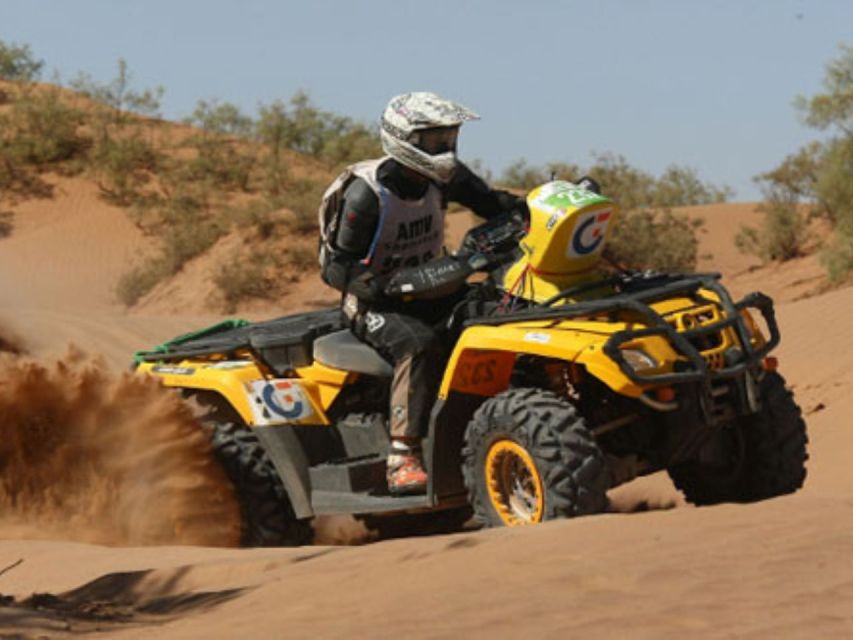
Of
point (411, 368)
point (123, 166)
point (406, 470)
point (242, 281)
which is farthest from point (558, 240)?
point (123, 166)

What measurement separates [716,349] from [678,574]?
79.8 inches

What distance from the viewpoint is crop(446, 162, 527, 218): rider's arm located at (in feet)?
28.0

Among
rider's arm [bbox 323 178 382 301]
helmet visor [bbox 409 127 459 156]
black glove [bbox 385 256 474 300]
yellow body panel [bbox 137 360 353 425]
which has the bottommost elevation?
yellow body panel [bbox 137 360 353 425]

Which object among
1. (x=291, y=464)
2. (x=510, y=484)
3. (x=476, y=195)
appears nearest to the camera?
(x=510, y=484)

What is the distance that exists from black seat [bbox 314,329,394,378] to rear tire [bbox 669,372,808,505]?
1761 millimetres

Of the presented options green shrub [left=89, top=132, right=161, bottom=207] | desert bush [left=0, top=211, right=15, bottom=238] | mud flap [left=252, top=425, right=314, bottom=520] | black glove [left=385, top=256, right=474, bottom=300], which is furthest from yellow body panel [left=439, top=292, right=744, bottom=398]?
green shrub [left=89, top=132, right=161, bottom=207]

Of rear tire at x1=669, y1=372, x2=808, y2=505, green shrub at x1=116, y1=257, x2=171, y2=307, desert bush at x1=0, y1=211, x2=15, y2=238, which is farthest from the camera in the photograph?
desert bush at x1=0, y1=211, x2=15, y2=238

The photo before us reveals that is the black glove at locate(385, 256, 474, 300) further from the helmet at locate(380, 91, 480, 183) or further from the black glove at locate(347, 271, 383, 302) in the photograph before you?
the helmet at locate(380, 91, 480, 183)

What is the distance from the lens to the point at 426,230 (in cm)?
836

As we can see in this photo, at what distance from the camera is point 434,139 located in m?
7.90

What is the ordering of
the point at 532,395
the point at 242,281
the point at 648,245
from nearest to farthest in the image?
the point at 532,395
the point at 242,281
the point at 648,245

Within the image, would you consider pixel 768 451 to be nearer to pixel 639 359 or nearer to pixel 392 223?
pixel 639 359

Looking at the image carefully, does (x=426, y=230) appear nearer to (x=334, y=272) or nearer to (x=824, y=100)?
(x=334, y=272)

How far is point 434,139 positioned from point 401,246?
65 cm
